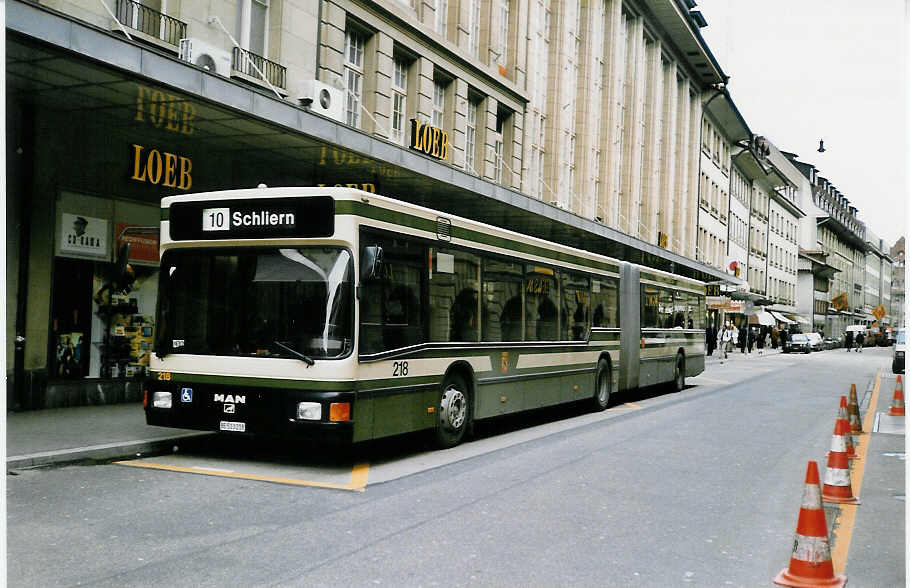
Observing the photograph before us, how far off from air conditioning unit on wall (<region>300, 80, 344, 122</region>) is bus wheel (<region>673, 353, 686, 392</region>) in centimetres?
989

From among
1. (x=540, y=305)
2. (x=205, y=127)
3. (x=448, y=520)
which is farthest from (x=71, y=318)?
(x=448, y=520)

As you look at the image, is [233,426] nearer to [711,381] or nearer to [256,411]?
[256,411]

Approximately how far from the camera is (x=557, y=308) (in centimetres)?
1498

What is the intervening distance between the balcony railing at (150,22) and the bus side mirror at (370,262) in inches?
293

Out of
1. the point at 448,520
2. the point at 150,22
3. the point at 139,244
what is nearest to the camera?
the point at 448,520

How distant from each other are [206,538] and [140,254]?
33.3ft

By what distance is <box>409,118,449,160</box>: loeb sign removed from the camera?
2188 cm

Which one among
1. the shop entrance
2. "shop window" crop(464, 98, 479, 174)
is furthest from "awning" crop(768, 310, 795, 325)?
the shop entrance

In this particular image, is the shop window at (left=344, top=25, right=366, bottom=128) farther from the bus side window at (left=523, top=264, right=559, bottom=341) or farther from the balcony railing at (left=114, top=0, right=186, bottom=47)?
the bus side window at (left=523, top=264, right=559, bottom=341)

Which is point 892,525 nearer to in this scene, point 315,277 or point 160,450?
point 315,277

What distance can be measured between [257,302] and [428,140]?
1353 centimetres

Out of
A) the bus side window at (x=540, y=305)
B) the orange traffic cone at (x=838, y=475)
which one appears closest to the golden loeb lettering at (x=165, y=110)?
the bus side window at (x=540, y=305)

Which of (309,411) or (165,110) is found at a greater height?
(165,110)

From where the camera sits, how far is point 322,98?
18000 mm
